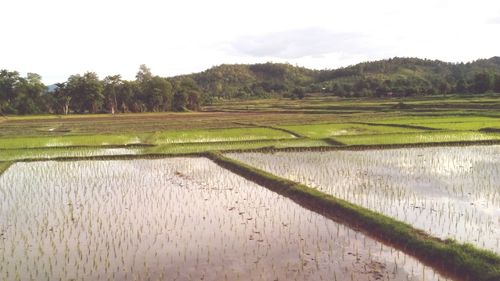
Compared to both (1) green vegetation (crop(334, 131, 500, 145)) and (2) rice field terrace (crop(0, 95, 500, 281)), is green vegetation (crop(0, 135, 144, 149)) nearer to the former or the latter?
(2) rice field terrace (crop(0, 95, 500, 281))

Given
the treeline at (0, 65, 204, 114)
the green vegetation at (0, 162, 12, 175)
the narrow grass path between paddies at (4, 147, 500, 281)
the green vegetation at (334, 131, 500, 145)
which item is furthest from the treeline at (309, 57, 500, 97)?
the narrow grass path between paddies at (4, 147, 500, 281)

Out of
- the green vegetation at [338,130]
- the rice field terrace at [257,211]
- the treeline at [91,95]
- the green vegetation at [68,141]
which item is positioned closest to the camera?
the rice field terrace at [257,211]

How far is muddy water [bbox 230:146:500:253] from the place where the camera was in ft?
24.2

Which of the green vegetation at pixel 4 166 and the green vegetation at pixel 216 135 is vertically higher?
the green vegetation at pixel 216 135

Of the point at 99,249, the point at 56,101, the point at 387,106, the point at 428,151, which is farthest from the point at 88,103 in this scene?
the point at 99,249

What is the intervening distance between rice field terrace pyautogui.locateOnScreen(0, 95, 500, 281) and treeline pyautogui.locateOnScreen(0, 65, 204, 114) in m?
31.9

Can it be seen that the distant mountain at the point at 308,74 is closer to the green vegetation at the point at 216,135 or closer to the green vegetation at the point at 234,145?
the green vegetation at the point at 216,135

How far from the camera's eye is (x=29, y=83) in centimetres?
4797

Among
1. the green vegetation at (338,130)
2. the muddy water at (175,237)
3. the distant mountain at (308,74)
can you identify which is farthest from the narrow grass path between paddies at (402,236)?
the distant mountain at (308,74)

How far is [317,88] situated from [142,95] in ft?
141

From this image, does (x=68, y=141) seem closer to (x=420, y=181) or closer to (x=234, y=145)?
(x=234, y=145)

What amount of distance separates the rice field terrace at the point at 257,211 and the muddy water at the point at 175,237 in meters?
0.03

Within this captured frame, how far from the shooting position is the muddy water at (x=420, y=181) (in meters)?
7.38

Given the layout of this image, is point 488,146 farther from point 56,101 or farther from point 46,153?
point 56,101
